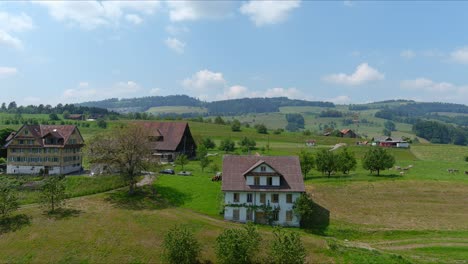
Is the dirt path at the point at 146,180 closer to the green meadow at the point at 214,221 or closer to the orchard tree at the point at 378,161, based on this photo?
the green meadow at the point at 214,221

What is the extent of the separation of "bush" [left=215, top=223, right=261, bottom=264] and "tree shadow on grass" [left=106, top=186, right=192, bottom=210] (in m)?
18.6

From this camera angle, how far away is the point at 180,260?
39.2 metres

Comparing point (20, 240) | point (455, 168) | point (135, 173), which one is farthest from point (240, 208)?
point (455, 168)

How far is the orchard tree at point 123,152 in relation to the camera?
195ft

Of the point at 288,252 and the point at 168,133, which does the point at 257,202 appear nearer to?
the point at 288,252

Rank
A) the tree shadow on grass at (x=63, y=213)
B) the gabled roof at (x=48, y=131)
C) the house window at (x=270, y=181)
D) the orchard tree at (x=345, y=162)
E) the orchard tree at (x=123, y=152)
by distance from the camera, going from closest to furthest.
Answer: the tree shadow on grass at (x=63, y=213) → the house window at (x=270, y=181) → the orchard tree at (x=123, y=152) → the gabled roof at (x=48, y=131) → the orchard tree at (x=345, y=162)

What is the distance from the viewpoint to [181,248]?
128 feet

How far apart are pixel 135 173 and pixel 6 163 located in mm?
34407

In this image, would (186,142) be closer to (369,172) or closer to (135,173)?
(135,173)

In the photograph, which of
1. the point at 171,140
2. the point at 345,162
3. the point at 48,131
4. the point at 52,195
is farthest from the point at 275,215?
the point at 48,131

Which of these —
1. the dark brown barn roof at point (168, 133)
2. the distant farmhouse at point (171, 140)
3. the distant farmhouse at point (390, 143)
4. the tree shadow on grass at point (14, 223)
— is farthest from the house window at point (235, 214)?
the distant farmhouse at point (390, 143)

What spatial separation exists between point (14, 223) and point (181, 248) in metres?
26.7

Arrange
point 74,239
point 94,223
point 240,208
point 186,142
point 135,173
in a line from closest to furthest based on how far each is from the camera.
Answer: point 74,239 → point 94,223 → point 240,208 → point 135,173 → point 186,142

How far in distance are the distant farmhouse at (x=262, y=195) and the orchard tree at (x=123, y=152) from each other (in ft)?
51.7
